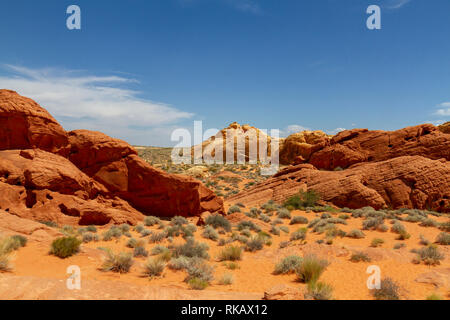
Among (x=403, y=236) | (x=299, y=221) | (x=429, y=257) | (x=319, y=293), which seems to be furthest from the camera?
(x=299, y=221)

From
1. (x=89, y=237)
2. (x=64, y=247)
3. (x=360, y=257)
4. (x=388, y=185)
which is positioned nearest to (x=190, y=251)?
(x=64, y=247)

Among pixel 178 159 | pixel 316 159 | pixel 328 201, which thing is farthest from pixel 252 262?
pixel 178 159

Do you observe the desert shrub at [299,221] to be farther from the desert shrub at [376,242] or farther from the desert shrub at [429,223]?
the desert shrub at [429,223]

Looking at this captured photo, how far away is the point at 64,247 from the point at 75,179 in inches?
251

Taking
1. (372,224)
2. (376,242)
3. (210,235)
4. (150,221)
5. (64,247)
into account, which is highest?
(64,247)

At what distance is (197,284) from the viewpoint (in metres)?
5.97

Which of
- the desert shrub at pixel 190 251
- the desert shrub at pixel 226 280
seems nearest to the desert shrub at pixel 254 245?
the desert shrub at pixel 190 251

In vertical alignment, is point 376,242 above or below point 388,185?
below

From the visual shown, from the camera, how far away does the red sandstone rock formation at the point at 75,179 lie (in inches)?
430

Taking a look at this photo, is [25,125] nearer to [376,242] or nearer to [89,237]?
[89,237]

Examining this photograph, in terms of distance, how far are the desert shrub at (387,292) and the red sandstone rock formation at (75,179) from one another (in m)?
11.1

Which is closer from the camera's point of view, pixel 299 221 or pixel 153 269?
pixel 153 269
